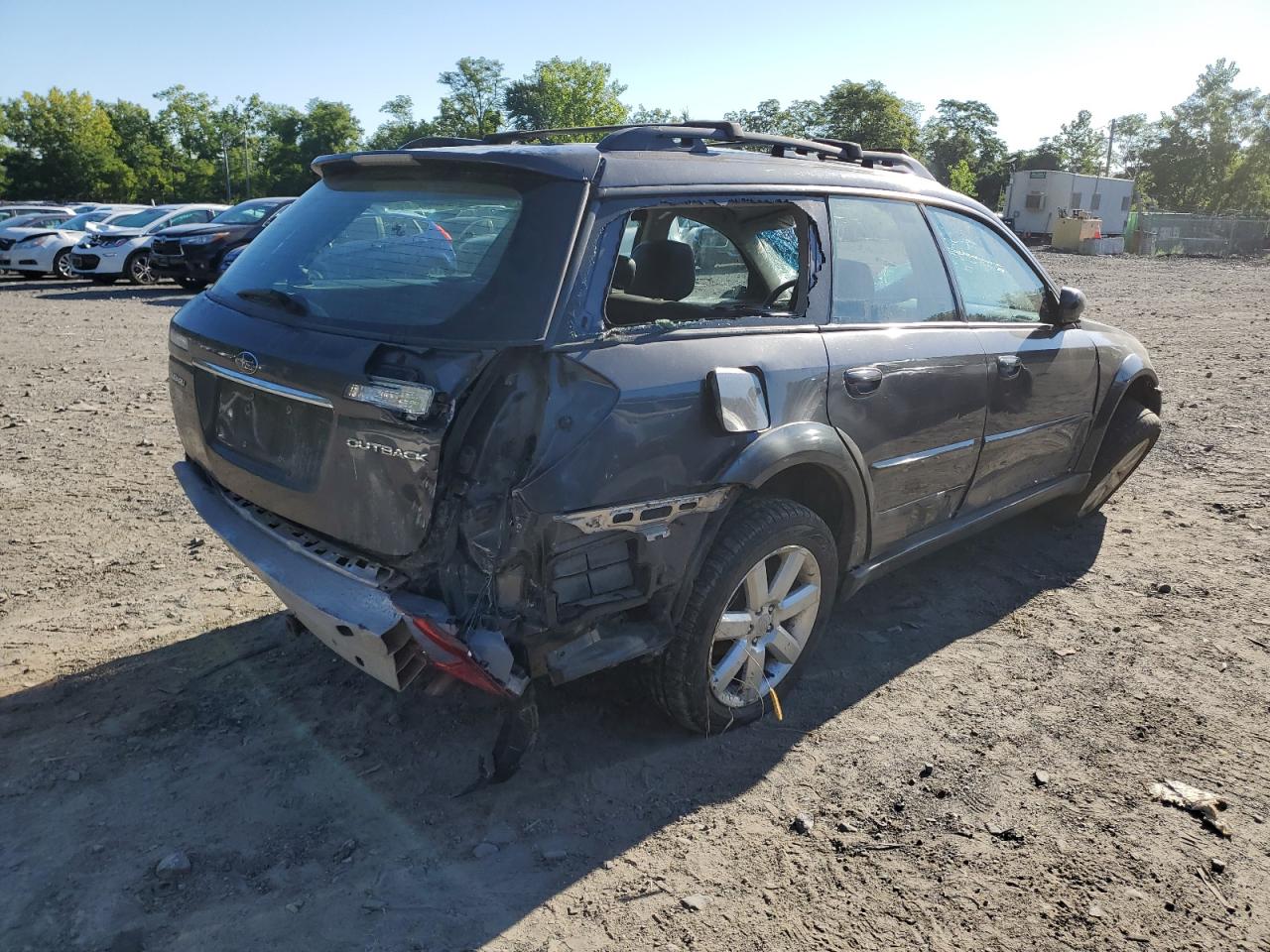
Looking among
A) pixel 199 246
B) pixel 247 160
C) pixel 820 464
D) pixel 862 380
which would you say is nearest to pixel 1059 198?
pixel 199 246

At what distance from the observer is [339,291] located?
9.86 ft

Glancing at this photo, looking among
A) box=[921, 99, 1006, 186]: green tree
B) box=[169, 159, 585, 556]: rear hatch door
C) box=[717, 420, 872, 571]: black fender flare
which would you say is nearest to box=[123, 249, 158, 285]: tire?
box=[169, 159, 585, 556]: rear hatch door

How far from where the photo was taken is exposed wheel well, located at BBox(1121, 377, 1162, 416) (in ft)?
17.5

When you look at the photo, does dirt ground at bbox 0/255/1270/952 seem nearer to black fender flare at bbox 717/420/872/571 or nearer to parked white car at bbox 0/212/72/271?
black fender flare at bbox 717/420/872/571

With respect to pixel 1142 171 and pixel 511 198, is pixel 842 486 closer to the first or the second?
pixel 511 198

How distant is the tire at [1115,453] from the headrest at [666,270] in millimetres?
2951

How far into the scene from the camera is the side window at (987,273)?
4.14m

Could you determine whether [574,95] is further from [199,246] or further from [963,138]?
[963,138]

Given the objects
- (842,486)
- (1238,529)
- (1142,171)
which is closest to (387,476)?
(842,486)

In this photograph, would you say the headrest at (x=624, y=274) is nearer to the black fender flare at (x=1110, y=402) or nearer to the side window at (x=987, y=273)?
the side window at (x=987, y=273)

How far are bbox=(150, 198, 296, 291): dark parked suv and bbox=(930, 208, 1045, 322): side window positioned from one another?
13.8m

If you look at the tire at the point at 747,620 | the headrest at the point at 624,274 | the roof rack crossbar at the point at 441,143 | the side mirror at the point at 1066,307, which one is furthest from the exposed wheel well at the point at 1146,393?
the roof rack crossbar at the point at 441,143

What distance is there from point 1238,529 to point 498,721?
14.8 ft

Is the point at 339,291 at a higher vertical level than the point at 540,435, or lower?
higher
